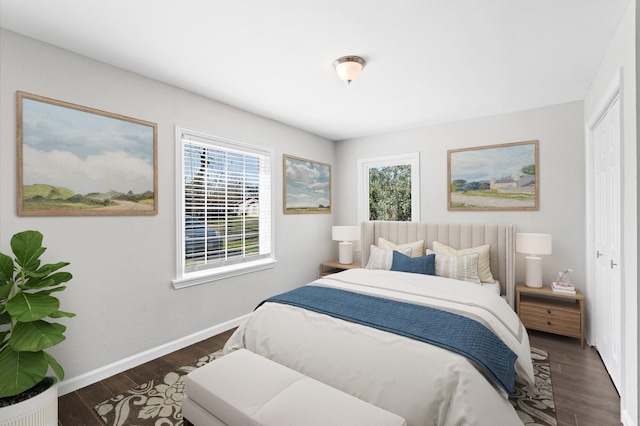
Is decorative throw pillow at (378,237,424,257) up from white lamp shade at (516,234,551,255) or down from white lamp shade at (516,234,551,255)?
down

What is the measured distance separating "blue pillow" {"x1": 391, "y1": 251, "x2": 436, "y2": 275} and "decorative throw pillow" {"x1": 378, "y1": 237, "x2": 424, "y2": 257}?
0.29 m

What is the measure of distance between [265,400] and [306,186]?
3.37 meters

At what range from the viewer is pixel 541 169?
354cm

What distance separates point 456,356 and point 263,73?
2.56 metres

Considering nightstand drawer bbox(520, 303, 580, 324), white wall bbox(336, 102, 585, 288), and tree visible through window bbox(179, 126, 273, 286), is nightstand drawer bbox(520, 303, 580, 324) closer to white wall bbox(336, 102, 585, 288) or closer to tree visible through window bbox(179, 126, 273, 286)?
white wall bbox(336, 102, 585, 288)

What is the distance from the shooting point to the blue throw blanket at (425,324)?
66.7 inches

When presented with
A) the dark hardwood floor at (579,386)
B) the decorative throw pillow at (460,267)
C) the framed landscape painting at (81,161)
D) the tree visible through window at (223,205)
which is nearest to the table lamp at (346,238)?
the tree visible through window at (223,205)

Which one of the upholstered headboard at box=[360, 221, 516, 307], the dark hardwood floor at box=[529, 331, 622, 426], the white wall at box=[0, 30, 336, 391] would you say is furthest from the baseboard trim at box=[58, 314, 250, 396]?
the dark hardwood floor at box=[529, 331, 622, 426]

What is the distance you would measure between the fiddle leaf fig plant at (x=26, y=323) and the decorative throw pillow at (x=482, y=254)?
3.53 m

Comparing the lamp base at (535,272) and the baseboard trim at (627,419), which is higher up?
the lamp base at (535,272)

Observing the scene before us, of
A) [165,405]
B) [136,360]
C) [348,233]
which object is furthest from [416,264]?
[136,360]

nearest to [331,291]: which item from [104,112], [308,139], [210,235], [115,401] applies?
[210,235]

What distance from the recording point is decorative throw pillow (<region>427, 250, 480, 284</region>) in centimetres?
326

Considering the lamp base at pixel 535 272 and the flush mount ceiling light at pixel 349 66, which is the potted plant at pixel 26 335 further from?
the lamp base at pixel 535 272
